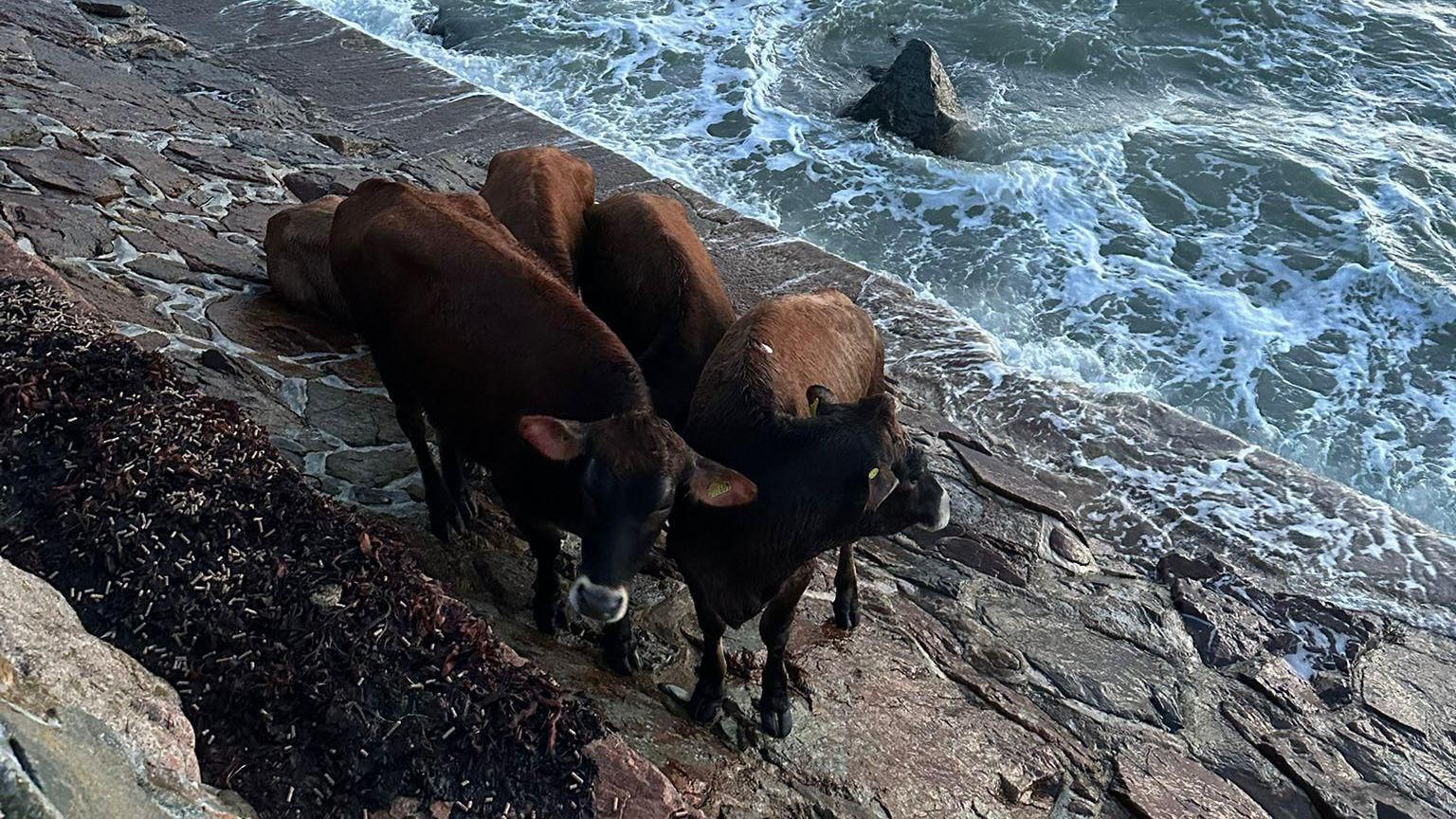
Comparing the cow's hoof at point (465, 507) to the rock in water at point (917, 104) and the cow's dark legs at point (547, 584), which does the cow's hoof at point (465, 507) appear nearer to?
the cow's dark legs at point (547, 584)

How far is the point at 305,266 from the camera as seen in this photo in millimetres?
7238

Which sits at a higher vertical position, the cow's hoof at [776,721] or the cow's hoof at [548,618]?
the cow's hoof at [548,618]

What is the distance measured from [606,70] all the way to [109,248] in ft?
27.3

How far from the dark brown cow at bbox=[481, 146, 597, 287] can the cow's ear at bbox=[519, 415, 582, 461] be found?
74.8 inches

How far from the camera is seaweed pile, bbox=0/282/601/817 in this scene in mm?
3635

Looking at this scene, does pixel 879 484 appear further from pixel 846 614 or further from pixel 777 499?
pixel 846 614

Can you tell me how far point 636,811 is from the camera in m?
3.67

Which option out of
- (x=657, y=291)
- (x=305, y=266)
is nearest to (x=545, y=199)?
(x=657, y=291)

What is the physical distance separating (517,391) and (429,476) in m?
1.03

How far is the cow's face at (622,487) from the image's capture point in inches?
167

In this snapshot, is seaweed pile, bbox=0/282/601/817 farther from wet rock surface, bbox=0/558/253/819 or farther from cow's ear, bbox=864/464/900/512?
cow's ear, bbox=864/464/900/512

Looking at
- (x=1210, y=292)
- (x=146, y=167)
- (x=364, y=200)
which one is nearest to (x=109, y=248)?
(x=146, y=167)

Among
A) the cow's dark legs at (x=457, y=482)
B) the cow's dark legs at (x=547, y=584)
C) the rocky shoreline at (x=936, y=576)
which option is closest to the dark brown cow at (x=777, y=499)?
the rocky shoreline at (x=936, y=576)

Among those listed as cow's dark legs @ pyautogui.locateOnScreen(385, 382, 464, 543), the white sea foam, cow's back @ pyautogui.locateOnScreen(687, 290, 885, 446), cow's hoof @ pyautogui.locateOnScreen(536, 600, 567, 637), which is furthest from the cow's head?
the white sea foam
